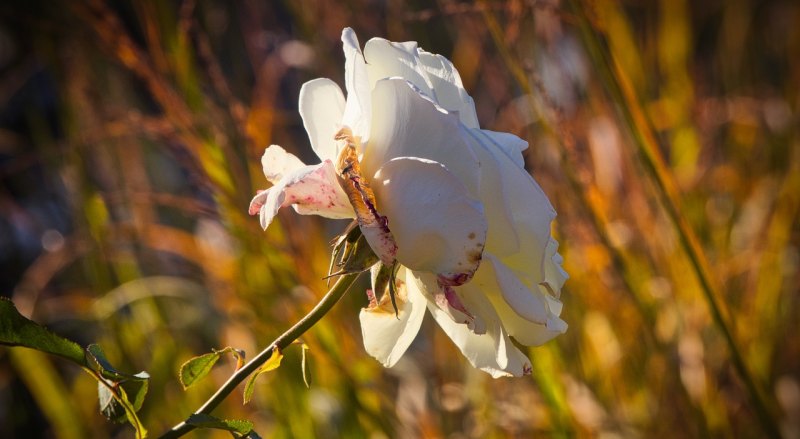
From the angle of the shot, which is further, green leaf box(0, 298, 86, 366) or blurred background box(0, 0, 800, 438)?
blurred background box(0, 0, 800, 438)

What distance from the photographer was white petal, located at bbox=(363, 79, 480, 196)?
28 centimetres

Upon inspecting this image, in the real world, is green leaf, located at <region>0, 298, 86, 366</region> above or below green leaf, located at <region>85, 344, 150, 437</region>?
above

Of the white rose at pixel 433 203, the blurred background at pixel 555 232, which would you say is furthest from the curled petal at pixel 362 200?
the blurred background at pixel 555 232

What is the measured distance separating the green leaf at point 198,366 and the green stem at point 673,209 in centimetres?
36

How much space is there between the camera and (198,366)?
294 millimetres

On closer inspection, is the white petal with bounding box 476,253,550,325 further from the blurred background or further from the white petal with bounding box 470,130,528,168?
the blurred background

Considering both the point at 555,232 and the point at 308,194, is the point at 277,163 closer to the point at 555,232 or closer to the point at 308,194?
the point at 308,194

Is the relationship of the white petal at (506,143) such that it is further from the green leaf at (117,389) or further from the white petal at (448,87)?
the green leaf at (117,389)

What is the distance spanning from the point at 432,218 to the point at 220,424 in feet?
0.32

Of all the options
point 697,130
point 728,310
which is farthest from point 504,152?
point 697,130

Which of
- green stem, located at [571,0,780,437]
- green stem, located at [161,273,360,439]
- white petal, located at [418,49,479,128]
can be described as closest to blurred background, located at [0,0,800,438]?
green stem, located at [571,0,780,437]

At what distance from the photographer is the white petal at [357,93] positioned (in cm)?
30

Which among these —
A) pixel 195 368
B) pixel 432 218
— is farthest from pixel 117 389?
pixel 432 218

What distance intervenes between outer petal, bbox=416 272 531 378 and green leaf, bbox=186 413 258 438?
91 millimetres
